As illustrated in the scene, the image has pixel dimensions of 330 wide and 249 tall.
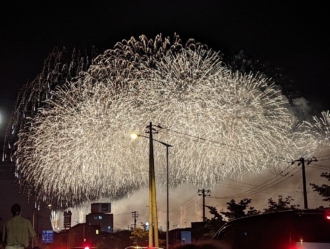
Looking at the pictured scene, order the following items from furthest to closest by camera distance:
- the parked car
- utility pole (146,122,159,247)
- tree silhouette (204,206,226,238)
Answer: tree silhouette (204,206,226,238) → utility pole (146,122,159,247) → the parked car

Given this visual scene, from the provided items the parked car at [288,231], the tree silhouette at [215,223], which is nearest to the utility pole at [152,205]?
the tree silhouette at [215,223]

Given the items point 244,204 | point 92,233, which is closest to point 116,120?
point 244,204

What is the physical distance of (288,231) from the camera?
293 inches

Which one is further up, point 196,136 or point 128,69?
point 128,69

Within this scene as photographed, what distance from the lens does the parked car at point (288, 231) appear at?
7.24 m

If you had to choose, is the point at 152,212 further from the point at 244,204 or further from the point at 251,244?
the point at 251,244

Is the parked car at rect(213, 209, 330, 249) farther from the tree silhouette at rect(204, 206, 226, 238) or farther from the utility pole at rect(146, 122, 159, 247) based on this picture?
the tree silhouette at rect(204, 206, 226, 238)

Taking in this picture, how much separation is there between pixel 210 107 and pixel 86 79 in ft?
20.9


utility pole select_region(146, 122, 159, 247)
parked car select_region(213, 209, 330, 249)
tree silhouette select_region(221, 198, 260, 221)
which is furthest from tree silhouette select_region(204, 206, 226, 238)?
parked car select_region(213, 209, 330, 249)

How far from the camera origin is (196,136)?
94.4 feet

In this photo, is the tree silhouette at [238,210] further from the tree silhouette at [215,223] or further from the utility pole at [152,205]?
the utility pole at [152,205]

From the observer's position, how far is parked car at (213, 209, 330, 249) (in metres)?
7.24

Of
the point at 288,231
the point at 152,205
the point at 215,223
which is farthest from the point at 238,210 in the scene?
the point at 288,231

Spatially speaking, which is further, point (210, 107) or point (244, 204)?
point (244, 204)
